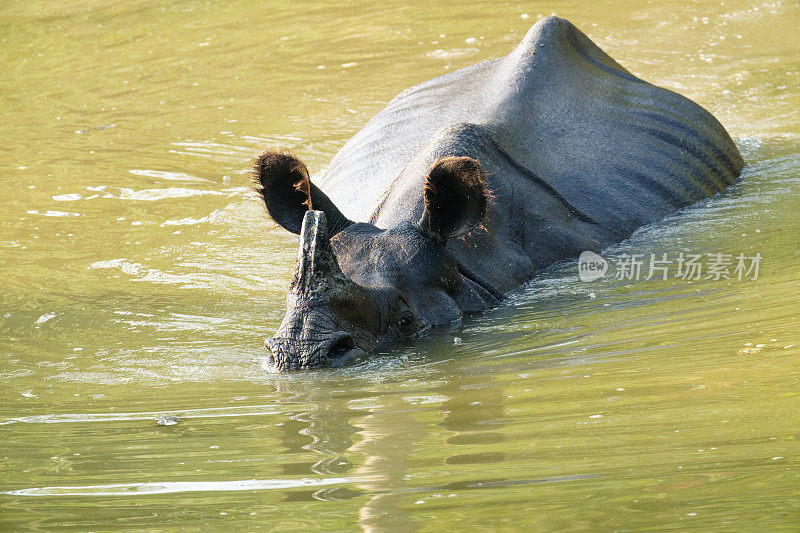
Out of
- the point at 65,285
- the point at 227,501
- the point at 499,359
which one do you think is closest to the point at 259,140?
the point at 65,285

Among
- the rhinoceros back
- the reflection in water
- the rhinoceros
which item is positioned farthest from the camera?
the rhinoceros back

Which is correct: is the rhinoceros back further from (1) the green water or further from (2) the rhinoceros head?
(2) the rhinoceros head

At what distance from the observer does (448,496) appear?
3072 mm

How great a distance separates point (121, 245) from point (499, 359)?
3.96 meters

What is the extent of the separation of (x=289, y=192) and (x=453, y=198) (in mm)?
943

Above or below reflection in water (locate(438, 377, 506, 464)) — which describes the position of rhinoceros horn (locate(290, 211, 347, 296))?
above

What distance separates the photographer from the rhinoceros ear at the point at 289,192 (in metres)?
5.95

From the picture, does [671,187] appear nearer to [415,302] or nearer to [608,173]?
[608,173]

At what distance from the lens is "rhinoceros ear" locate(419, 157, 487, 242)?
571 cm

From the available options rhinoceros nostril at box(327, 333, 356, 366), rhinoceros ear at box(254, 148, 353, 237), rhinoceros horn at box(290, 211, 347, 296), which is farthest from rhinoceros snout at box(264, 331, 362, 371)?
rhinoceros ear at box(254, 148, 353, 237)

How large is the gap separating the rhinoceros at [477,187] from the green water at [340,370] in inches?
8.3

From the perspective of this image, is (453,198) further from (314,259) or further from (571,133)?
(571,133)

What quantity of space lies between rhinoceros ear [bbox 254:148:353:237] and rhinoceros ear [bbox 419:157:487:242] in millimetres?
497

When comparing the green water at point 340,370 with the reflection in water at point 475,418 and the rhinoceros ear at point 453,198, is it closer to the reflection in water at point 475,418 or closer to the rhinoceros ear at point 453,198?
the reflection in water at point 475,418
